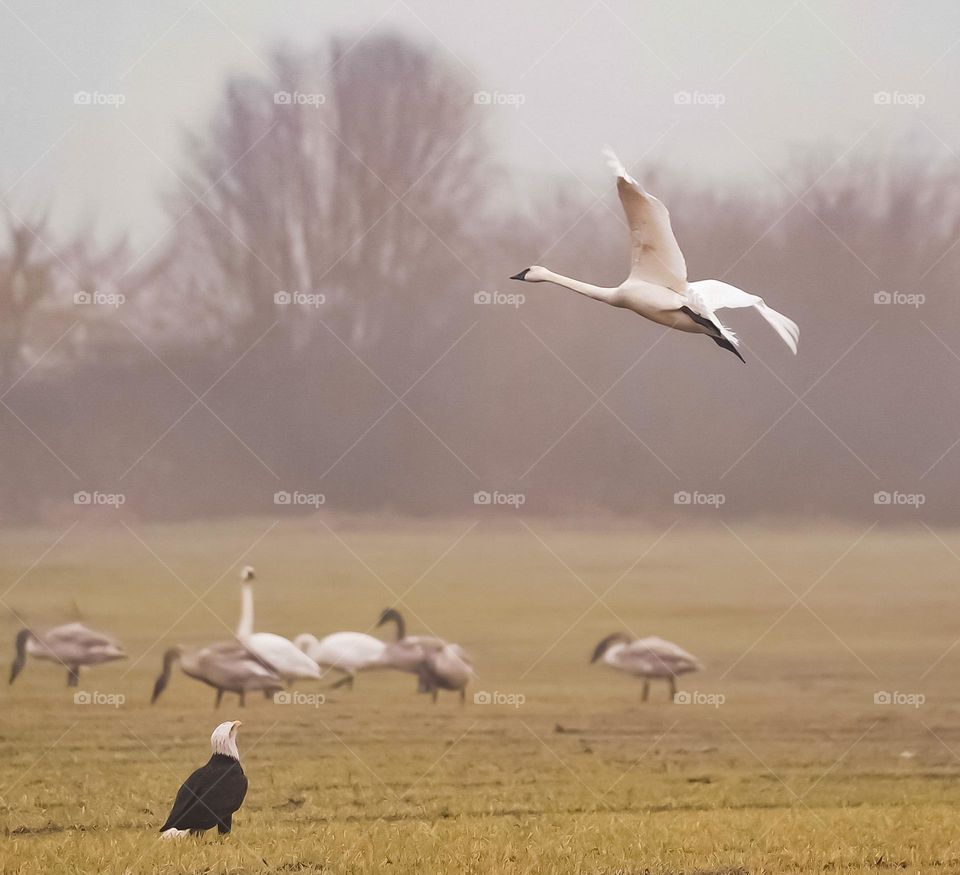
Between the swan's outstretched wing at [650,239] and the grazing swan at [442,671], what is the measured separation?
2604mm

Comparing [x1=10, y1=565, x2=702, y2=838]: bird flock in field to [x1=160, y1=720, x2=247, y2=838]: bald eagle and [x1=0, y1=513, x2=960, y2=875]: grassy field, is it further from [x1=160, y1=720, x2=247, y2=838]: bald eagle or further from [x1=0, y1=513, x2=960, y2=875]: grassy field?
[x1=160, y1=720, x2=247, y2=838]: bald eagle

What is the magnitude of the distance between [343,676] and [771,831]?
238 centimetres

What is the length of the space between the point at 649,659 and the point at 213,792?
8.41 feet

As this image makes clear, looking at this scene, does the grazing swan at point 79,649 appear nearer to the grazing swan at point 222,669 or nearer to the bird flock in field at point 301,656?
the bird flock in field at point 301,656

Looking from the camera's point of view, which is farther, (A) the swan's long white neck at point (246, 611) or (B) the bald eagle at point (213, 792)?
(A) the swan's long white neck at point (246, 611)

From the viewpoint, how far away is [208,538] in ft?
23.1

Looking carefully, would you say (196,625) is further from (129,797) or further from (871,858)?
(871,858)

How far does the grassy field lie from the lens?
691cm

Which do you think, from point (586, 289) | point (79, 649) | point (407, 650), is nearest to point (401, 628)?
point (407, 650)

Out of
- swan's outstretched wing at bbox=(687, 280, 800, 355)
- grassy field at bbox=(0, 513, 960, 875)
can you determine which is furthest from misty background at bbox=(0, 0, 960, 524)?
swan's outstretched wing at bbox=(687, 280, 800, 355)

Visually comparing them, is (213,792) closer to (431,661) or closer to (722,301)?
(431,661)

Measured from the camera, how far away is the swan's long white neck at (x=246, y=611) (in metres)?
7.00

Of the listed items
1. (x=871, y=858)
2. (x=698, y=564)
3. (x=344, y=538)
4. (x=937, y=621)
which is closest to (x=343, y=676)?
(x=344, y=538)

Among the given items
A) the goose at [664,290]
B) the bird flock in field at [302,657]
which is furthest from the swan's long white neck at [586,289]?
the bird flock in field at [302,657]
